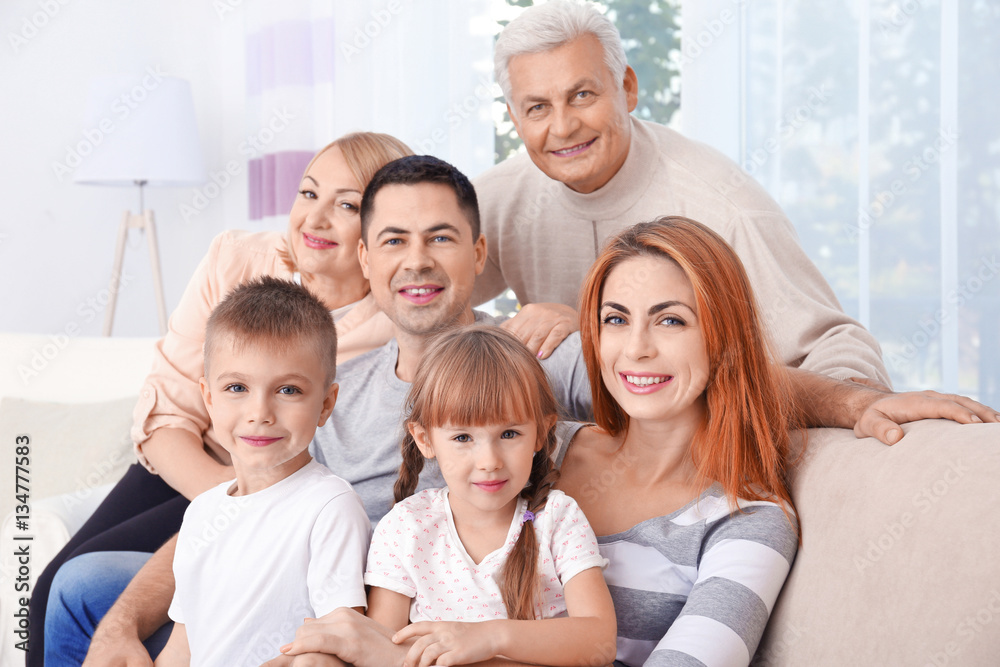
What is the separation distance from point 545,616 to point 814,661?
0.37 m

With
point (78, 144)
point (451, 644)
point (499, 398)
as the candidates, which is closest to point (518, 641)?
point (451, 644)

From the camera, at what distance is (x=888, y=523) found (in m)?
1.09

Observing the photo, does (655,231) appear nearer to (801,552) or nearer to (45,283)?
(801,552)

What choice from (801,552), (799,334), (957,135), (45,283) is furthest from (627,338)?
(45,283)

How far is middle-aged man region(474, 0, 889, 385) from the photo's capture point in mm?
1837

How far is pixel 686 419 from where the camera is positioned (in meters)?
1.37

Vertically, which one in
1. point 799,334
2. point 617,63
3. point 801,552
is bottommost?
point 801,552

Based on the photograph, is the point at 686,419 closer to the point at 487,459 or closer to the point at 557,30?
the point at 487,459

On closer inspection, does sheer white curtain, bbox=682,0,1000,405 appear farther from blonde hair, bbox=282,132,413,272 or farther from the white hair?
blonde hair, bbox=282,132,413,272

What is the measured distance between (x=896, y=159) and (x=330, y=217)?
5.25ft

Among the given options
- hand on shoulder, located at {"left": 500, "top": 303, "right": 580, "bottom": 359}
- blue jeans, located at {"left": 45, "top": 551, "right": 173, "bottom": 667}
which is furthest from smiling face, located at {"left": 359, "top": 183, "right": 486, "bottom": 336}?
blue jeans, located at {"left": 45, "top": 551, "right": 173, "bottom": 667}

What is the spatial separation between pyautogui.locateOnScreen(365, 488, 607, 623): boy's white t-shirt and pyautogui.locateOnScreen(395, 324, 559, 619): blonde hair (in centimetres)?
2

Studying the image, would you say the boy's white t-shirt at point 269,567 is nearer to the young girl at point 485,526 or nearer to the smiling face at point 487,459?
the young girl at point 485,526

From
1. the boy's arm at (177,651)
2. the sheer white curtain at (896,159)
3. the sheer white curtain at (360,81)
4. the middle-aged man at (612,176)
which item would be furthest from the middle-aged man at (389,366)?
the sheer white curtain at (360,81)
